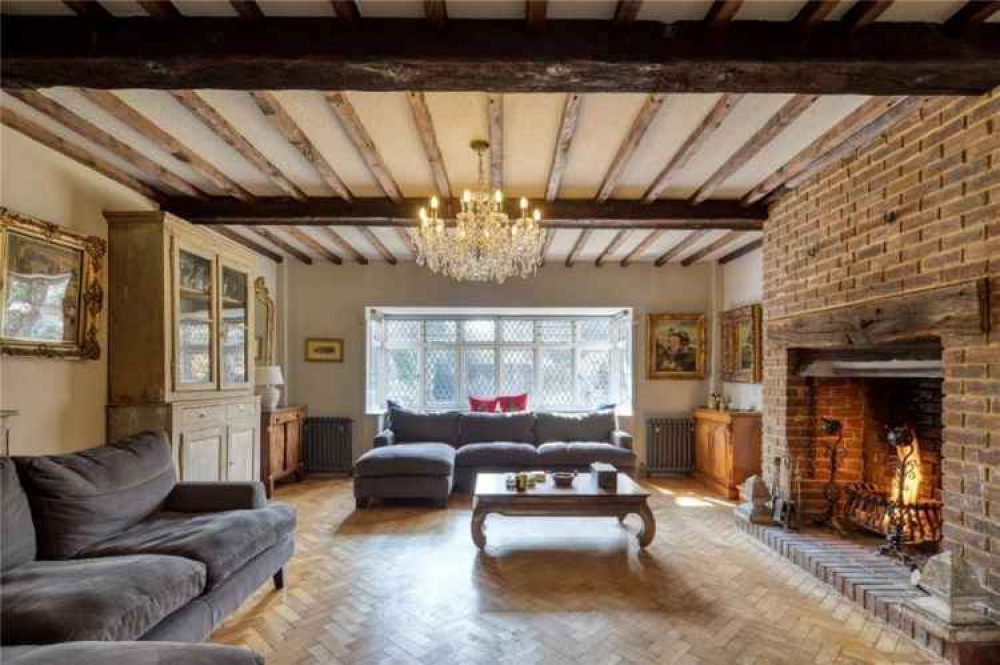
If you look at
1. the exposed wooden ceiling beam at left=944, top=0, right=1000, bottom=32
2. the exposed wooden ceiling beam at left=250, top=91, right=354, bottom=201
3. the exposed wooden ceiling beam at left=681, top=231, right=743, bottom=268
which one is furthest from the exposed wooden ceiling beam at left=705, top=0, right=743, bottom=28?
the exposed wooden ceiling beam at left=681, top=231, right=743, bottom=268

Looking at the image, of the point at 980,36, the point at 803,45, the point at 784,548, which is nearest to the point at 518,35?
the point at 803,45

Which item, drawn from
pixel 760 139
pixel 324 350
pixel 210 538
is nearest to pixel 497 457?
pixel 324 350

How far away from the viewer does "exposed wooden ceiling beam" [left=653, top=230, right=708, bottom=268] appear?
16.6ft

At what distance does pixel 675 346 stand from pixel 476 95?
4541mm

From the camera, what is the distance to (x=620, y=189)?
3906 millimetres

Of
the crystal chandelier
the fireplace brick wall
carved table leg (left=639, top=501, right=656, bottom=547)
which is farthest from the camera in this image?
carved table leg (left=639, top=501, right=656, bottom=547)

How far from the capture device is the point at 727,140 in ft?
9.96

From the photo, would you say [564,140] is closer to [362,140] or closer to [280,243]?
[362,140]

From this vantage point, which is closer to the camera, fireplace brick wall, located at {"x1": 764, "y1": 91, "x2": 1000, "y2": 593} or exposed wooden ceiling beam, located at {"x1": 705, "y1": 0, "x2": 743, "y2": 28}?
exposed wooden ceiling beam, located at {"x1": 705, "y1": 0, "x2": 743, "y2": 28}

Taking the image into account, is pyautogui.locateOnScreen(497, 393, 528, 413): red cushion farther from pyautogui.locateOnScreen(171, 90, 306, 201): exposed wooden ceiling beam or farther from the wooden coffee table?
pyautogui.locateOnScreen(171, 90, 306, 201): exposed wooden ceiling beam

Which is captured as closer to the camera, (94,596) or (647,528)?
(94,596)

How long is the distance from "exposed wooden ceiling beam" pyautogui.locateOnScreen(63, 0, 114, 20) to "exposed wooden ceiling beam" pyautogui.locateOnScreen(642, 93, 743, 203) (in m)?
2.67

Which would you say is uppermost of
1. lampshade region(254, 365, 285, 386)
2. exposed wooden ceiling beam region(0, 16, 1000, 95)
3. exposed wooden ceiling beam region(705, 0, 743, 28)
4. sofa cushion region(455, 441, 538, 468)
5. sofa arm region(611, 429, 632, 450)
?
exposed wooden ceiling beam region(705, 0, 743, 28)

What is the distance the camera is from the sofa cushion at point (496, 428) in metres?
5.67
